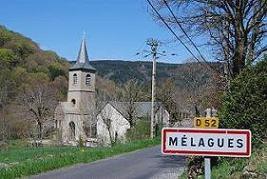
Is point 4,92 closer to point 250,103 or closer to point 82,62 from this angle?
point 82,62

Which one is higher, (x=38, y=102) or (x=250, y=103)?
(x=38, y=102)

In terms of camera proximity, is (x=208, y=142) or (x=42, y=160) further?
(x=42, y=160)

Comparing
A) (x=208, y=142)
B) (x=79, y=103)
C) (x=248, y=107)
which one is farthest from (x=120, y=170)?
(x=79, y=103)

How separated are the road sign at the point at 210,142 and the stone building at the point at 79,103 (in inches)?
3021

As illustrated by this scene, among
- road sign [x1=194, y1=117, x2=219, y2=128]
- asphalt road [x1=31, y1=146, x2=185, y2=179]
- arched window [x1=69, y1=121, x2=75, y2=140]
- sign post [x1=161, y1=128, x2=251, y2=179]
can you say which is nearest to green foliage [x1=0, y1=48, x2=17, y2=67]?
arched window [x1=69, y1=121, x2=75, y2=140]

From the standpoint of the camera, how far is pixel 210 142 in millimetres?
4664

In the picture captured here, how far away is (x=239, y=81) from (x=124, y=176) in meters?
6.36

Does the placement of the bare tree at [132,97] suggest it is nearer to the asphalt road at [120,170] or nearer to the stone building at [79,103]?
the stone building at [79,103]

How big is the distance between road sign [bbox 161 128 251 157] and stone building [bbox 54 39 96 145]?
252 feet

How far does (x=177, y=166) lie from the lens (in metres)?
22.2

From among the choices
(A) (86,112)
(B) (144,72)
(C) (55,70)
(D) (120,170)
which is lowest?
(D) (120,170)

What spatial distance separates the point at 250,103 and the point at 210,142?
35.7 feet

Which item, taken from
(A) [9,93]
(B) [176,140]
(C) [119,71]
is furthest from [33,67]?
(B) [176,140]

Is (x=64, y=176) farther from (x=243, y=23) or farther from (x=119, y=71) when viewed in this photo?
(x=119, y=71)
